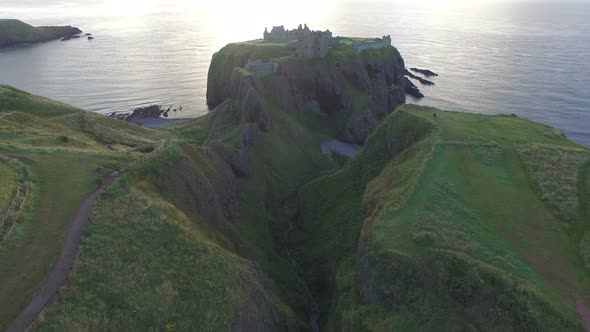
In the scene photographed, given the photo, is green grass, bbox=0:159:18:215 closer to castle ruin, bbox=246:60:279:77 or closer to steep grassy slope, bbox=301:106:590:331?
steep grassy slope, bbox=301:106:590:331

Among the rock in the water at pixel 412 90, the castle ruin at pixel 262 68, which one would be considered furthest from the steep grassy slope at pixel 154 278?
the rock in the water at pixel 412 90

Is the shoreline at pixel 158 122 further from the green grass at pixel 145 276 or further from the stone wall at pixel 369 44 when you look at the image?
the green grass at pixel 145 276

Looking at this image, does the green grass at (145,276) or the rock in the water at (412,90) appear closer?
the green grass at (145,276)

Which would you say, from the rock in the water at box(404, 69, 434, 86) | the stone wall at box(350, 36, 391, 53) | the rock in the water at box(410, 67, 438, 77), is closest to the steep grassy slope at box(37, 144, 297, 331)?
the stone wall at box(350, 36, 391, 53)

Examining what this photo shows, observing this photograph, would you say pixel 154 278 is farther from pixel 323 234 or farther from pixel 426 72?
pixel 426 72

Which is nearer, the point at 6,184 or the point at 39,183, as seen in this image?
the point at 6,184

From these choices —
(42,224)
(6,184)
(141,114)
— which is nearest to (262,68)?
(141,114)
